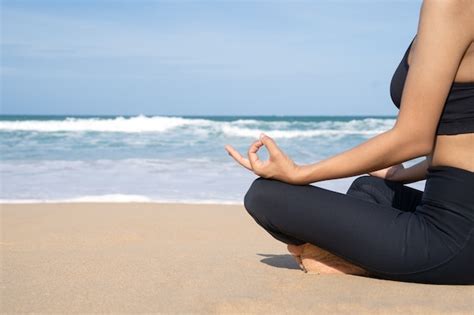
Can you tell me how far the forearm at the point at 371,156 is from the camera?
2.37m

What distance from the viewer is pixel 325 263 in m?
2.82

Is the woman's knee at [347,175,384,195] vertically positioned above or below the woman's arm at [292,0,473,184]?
below

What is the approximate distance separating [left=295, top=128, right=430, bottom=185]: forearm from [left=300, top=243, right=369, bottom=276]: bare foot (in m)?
0.45

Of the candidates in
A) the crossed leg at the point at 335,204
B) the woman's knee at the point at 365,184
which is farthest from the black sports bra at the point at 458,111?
the woman's knee at the point at 365,184

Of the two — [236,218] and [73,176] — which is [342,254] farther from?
[73,176]

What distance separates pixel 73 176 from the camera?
856 cm

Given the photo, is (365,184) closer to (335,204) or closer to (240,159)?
(335,204)

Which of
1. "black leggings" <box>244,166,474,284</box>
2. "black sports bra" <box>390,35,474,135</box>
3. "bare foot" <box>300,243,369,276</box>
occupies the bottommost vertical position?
"bare foot" <box>300,243,369,276</box>

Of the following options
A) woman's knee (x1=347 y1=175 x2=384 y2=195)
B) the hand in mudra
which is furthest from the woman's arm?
woman's knee (x1=347 y1=175 x2=384 y2=195)

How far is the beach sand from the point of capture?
234cm

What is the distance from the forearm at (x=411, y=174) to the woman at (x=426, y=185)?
46 cm

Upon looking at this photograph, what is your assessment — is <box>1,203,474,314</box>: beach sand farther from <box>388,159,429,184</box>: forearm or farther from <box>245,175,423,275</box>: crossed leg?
<box>388,159,429,184</box>: forearm

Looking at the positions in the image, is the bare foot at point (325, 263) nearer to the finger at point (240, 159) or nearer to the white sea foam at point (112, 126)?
the finger at point (240, 159)

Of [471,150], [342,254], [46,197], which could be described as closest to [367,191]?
[342,254]
